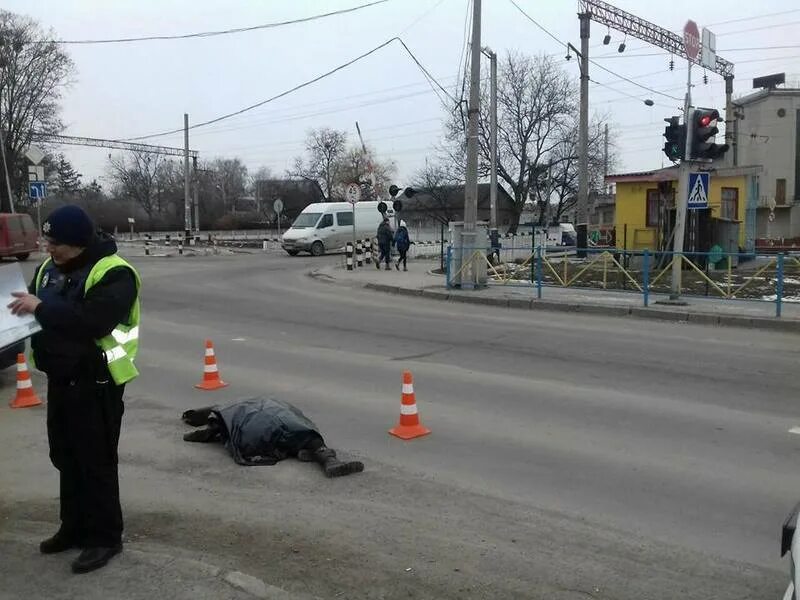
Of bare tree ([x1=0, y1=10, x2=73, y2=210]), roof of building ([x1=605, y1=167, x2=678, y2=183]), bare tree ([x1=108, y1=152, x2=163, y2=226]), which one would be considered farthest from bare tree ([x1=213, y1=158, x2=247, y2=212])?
roof of building ([x1=605, y1=167, x2=678, y2=183])

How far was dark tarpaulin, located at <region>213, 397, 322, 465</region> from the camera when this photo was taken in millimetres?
5383

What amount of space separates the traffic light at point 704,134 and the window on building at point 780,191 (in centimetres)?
4628

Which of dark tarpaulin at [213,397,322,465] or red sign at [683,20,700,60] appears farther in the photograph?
red sign at [683,20,700,60]

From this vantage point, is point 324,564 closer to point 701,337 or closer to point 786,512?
point 786,512

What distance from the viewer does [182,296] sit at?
56.9 ft

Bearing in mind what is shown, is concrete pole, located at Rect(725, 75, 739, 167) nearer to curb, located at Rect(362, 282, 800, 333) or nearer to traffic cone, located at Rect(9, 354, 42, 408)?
curb, located at Rect(362, 282, 800, 333)

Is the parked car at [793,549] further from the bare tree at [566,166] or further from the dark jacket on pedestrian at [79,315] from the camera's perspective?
the bare tree at [566,166]

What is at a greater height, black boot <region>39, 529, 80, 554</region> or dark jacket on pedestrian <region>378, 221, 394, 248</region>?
dark jacket on pedestrian <region>378, 221, 394, 248</region>

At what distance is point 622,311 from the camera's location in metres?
14.5

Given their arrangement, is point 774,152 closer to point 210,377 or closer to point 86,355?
point 210,377

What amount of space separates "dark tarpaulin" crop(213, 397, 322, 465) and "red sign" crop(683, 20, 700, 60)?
12.1 meters

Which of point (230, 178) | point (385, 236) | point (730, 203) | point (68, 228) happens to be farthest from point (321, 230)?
point (230, 178)

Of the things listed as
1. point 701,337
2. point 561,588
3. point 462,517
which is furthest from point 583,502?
point 701,337

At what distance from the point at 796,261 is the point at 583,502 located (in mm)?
11406
